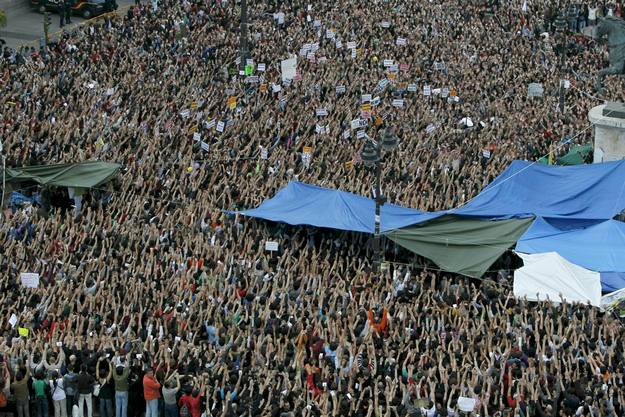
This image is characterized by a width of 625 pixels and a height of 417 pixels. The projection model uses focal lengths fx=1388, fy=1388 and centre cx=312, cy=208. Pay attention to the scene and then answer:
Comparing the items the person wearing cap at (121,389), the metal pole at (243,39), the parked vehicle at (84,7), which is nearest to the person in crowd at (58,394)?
the person wearing cap at (121,389)

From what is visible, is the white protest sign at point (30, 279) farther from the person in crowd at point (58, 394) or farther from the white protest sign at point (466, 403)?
Answer: the white protest sign at point (466, 403)

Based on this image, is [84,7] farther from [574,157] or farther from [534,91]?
[574,157]

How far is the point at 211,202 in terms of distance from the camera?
34.1 metres

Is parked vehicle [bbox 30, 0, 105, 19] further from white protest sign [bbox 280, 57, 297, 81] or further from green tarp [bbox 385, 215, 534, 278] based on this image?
green tarp [bbox 385, 215, 534, 278]

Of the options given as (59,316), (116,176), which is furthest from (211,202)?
(59,316)

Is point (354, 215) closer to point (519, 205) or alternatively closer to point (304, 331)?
point (519, 205)

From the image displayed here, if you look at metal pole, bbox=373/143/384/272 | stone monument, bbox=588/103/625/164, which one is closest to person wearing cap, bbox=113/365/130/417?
metal pole, bbox=373/143/384/272

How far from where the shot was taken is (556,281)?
30062 millimetres

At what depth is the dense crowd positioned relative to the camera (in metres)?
24.8

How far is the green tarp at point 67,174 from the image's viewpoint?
35000 mm

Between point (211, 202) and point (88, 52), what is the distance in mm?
13715

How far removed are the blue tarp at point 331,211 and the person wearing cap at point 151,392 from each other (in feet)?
28.5

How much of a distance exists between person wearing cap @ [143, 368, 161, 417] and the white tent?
8694 millimetres

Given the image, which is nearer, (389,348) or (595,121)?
(389,348)
